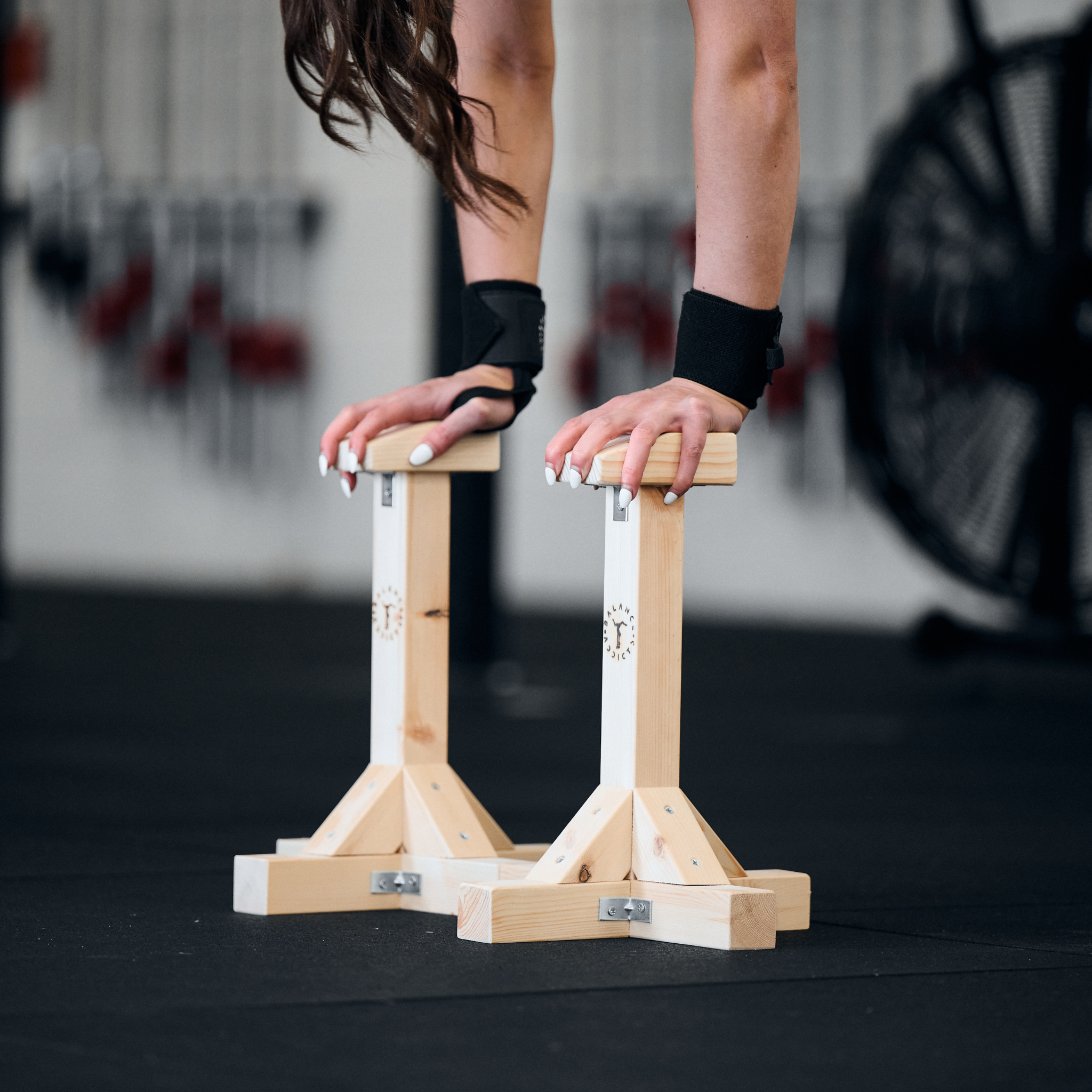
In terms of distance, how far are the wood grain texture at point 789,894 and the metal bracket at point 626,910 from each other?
8 cm

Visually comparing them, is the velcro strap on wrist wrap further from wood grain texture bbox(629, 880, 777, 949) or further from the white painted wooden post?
wood grain texture bbox(629, 880, 777, 949)

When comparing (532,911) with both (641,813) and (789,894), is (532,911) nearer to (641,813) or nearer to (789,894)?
(641,813)

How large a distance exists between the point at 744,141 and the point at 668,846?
0.48 m

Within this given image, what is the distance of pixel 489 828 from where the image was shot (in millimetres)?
1449

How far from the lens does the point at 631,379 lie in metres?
5.38

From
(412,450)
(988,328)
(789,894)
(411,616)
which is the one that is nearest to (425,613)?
(411,616)

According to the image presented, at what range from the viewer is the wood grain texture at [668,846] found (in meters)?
1.27

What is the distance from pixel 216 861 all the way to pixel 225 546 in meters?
4.58

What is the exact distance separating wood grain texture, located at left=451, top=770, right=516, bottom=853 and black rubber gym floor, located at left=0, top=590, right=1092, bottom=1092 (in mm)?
95

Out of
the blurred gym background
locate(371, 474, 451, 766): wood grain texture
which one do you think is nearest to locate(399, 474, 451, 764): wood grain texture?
locate(371, 474, 451, 766): wood grain texture

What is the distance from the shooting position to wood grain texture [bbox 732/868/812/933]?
1336mm

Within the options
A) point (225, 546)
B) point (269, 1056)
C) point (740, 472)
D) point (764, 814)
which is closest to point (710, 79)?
point (269, 1056)

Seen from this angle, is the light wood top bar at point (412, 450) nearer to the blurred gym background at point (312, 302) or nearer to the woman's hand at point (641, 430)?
the woman's hand at point (641, 430)

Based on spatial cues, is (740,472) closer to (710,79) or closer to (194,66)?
(194,66)
